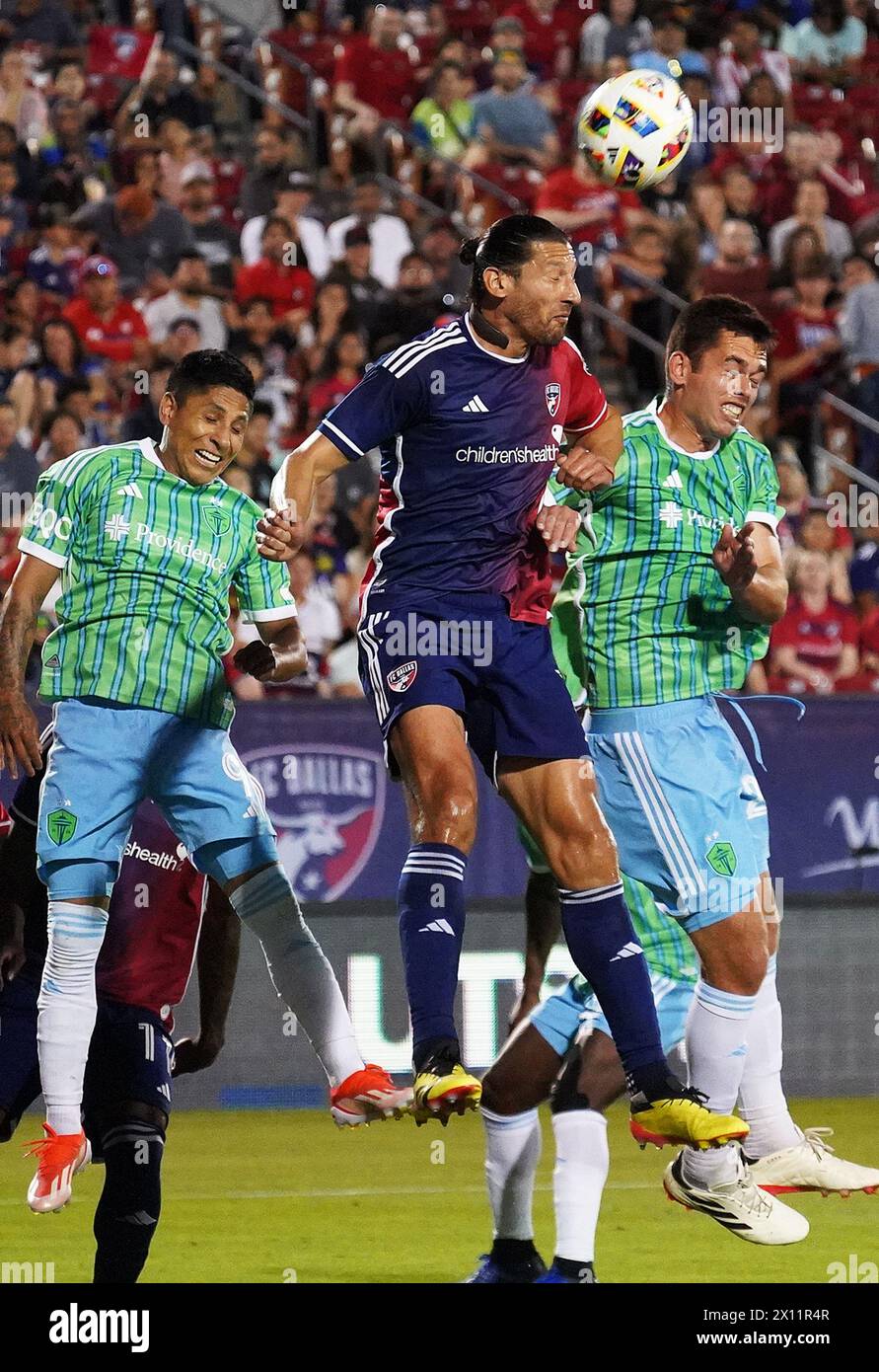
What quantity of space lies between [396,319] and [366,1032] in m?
4.95

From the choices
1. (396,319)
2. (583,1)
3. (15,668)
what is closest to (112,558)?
(15,668)

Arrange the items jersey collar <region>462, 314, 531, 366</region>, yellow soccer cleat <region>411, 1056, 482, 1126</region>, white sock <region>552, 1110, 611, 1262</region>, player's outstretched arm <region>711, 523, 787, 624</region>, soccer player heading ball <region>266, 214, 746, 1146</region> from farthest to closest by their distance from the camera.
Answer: player's outstretched arm <region>711, 523, 787, 624</region>, white sock <region>552, 1110, 611, 1262</region>, jersey collar <region>462, 314, 531, 366</region>, soccer player heading ball <region>266, 214, 746, 1146</region>, yellow soccer cleat <region>411, 1056, 482, 1126</region>

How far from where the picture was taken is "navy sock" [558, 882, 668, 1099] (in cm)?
583

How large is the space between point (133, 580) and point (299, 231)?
27.4 feet

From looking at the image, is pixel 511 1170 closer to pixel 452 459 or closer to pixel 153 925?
pixel 153 925

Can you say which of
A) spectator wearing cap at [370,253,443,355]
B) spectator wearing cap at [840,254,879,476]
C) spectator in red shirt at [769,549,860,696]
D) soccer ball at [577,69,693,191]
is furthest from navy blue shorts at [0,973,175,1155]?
spectator wearing cap at [840,254,879,476]

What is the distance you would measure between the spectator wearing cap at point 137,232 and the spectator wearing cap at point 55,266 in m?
0.19

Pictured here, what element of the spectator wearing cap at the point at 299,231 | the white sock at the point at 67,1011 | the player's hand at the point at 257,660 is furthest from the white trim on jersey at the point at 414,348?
the spectator wearing cap at the point at 299,231

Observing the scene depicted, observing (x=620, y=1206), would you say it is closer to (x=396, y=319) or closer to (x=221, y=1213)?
(x=221, y=1213)

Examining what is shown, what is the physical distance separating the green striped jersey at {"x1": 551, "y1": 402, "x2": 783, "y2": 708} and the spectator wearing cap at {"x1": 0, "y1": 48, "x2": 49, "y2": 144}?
9542mm

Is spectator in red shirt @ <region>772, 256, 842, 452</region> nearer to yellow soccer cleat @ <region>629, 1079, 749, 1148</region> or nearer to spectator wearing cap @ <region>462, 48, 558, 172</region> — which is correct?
spectator wearing cap @ <region>462, 48, 558, 172</region>

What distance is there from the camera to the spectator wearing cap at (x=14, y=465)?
479 inches

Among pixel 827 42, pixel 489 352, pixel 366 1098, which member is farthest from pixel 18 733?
pixel 827 42

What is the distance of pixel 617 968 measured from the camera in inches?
231
